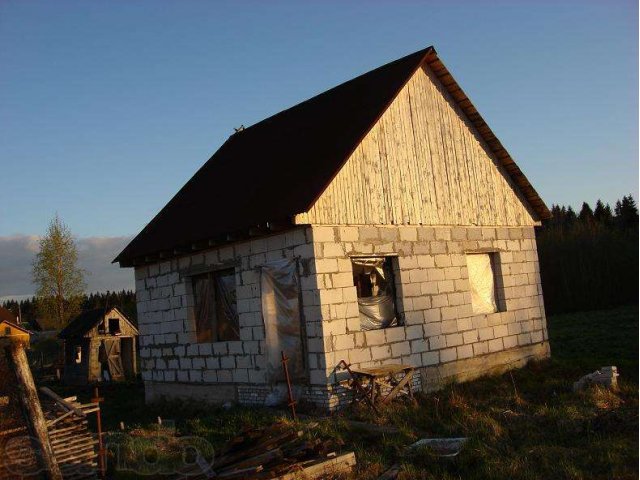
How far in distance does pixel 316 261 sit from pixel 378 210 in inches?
79.2

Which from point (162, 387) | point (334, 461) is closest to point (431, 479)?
point (334, 461)

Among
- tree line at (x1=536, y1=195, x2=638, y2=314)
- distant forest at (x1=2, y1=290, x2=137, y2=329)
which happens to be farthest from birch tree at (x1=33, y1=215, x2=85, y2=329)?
tree line at (x1=536, y1=195, x2=638, y2=314)

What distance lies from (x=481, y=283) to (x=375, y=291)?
11.5 ft

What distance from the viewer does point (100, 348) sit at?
1128 inches

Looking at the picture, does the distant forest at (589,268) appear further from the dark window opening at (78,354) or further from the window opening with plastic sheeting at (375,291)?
the window opening with plastic sheeting at (375,291)

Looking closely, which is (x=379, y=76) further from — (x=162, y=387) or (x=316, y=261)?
(x=162, y=387)

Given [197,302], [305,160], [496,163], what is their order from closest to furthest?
[305,160] → [197,302] → [496,163]

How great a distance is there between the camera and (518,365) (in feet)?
53.3

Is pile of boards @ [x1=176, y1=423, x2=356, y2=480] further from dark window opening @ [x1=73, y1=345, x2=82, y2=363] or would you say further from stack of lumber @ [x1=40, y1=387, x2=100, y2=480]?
dark window opening @ [x1=73, y1=345, x2=82, y2=363]

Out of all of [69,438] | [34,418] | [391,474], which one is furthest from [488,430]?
[34,418]

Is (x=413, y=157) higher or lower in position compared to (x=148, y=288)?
higher

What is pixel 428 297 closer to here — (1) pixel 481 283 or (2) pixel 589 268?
(1) pixel 481 283

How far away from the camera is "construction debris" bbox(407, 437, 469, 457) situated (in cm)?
895

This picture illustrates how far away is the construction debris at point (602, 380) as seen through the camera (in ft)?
42.0
